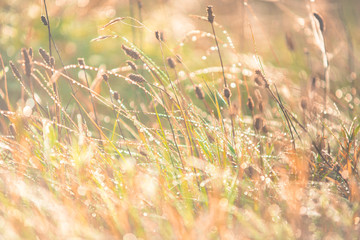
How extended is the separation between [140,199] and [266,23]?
4.18 metres

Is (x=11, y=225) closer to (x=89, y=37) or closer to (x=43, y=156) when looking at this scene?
(x=43, y=156)

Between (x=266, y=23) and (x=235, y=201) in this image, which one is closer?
(x=235, y=201)

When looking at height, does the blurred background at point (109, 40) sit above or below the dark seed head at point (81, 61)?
below

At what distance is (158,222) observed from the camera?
1053 mm

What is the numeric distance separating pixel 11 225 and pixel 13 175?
0.99 ft

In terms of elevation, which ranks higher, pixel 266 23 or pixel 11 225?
pixel 11 225

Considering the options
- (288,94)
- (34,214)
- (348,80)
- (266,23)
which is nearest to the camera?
(34,214)

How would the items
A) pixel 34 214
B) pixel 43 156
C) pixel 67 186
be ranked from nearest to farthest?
pixel 34 214 < pixel 67 186 < pixel 43 156

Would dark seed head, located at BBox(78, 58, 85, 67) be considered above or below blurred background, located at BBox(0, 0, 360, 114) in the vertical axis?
above

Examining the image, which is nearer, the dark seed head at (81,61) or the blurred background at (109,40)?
the dark seed head at (81,61)

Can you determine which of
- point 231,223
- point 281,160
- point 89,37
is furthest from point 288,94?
point 89,37

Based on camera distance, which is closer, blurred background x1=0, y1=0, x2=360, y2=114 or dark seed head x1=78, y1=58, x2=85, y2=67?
dark seed head x1=78, y1=58, x2=85, y2=67

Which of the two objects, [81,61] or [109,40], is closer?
[81,61]

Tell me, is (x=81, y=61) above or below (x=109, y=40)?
above
